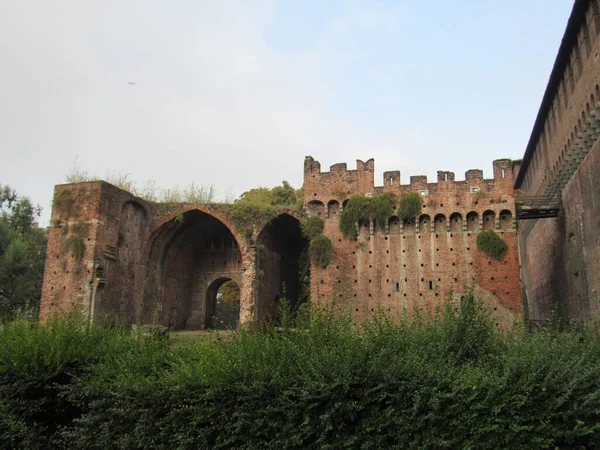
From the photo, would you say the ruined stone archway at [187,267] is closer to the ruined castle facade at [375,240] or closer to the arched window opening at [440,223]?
the ruined castle facade at [375,240]

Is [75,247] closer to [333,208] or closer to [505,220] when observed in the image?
[333,208]

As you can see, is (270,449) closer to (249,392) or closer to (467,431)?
(249,392)

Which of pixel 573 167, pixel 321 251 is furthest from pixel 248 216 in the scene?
pixel 573 167

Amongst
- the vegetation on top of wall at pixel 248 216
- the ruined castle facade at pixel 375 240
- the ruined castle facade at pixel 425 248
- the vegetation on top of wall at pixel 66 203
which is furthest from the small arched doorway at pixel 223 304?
the vegetation on top of wall at pixel 66 203

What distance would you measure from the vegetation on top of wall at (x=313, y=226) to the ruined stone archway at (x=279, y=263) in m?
1.05

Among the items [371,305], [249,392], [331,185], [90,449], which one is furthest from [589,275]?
[90,449]

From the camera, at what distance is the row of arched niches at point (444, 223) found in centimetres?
2144

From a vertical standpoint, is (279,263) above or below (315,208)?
below

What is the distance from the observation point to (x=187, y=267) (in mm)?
26125

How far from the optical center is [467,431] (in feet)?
28.1

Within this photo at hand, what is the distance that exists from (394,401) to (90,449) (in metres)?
5.83

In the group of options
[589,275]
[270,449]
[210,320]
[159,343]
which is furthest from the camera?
[210,320]

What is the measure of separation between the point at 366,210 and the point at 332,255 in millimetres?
2400

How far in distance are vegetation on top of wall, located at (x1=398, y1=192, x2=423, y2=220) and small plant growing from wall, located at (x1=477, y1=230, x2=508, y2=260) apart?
276 cm
